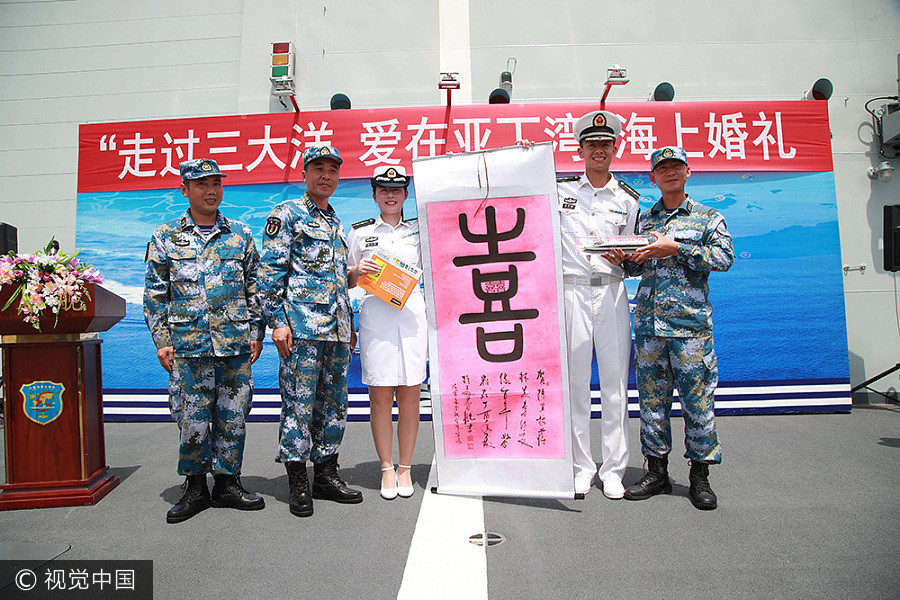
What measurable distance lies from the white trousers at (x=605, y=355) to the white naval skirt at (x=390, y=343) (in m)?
0.85

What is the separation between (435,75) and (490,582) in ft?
16.6

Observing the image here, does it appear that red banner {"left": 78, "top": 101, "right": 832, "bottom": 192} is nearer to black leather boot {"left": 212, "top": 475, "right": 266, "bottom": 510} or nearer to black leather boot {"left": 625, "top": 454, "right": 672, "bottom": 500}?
black leather boot {"left": 625, "top": 454, "right": 672, "bottom": 500}

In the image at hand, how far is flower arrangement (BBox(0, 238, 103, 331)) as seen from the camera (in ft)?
8.91

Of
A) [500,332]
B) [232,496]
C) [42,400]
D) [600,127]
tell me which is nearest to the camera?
[500,332]

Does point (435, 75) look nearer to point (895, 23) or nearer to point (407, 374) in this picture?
point (407, 374)

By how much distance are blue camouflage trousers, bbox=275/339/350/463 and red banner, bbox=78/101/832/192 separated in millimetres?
2786

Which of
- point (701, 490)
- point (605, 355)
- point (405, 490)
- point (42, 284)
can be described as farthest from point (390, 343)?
point (42, 284)

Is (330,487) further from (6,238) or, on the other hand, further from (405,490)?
(6,238)

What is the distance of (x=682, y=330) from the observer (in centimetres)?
257

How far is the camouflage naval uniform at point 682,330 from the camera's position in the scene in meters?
2.56

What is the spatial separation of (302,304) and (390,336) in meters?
0.49

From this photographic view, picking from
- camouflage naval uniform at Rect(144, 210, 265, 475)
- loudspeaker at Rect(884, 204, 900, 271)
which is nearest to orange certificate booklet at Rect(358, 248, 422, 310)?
camouflage naval uniform at Rect(144, 210, 265, 475)

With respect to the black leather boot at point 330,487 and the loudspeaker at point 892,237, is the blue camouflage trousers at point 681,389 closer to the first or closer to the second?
the black leather boot at point 330,487

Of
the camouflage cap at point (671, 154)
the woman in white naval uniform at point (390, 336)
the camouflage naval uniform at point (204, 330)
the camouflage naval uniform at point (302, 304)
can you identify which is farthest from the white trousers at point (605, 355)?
the camouflage naval uniform at point (204, 330)
